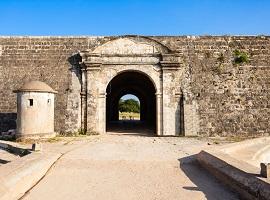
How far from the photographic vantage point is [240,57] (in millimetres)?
13961

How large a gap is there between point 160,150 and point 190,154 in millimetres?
1058

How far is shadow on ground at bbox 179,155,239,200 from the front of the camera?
4.53 m

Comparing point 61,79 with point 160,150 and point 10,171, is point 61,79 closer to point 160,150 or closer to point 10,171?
point 160,150

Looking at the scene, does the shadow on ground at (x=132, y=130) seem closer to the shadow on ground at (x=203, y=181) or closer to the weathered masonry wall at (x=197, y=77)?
the weathered masonry wall at (x=197, y=77)

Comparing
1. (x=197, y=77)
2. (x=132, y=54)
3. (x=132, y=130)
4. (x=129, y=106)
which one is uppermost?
(x=132, y=54)

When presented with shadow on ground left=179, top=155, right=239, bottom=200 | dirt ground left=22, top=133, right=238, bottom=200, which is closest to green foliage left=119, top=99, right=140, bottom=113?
dirt ground left=22, top=133, right=238, bottom=200

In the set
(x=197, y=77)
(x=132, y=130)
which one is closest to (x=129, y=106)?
(x=132, y=130)

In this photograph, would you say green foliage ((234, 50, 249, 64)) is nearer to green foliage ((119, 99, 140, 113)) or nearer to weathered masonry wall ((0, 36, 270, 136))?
weathered masonry wall ((0, 36, 270, 136))

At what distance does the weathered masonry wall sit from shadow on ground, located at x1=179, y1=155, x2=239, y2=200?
22.9 ft

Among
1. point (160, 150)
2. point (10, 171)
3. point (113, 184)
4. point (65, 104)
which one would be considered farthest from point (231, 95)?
point (10, 171)

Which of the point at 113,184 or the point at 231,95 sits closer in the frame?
the point at 113,184

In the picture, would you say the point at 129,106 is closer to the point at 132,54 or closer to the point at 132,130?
the point at 132,130

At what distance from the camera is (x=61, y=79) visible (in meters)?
14.0

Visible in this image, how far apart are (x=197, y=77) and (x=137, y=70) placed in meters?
2.72
